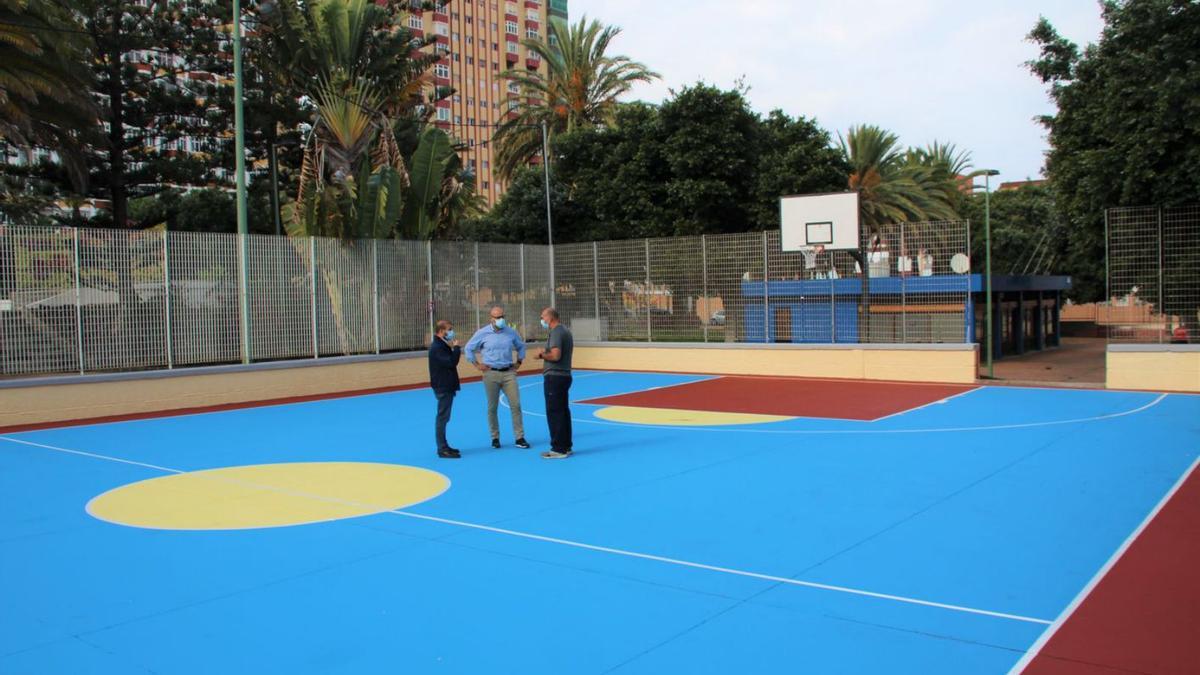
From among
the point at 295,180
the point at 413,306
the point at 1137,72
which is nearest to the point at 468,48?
the point at 295,180

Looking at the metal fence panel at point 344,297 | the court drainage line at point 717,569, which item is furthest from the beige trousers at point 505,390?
the metal fence panel at point 344,297

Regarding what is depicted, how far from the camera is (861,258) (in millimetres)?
21344

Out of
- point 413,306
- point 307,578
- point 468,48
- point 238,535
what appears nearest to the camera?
point 307,578

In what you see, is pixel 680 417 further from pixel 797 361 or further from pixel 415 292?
pixel 415 292

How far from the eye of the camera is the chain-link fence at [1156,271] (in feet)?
55.8

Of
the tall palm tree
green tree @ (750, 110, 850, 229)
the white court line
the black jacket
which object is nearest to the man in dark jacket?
Result: the black jacket

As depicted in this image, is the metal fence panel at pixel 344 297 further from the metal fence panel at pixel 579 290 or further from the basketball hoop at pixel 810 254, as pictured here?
the basketball hoop at pixel 810 254

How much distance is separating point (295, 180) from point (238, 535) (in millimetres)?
27747

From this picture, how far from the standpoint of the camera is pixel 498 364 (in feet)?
40.9

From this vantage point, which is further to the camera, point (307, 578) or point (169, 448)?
point (169, 448)

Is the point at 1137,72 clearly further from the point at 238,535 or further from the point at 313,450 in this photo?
the point at 238,535

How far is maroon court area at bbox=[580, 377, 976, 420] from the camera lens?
16.1 m

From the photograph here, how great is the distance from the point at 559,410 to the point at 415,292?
12.1 metres

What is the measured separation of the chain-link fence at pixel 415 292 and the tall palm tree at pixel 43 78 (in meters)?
5.32
